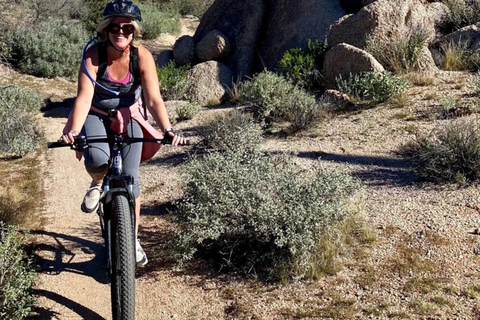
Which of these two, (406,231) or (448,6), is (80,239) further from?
(448,6)

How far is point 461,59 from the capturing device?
865cm

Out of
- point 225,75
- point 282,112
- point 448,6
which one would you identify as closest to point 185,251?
point 282,112

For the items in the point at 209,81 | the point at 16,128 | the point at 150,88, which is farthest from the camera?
the point at 209,81

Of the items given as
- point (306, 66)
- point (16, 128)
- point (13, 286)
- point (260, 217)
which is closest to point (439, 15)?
point (306, 66)

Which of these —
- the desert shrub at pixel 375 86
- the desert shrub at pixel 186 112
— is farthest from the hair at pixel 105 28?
the desert shrub at pixel 186 112

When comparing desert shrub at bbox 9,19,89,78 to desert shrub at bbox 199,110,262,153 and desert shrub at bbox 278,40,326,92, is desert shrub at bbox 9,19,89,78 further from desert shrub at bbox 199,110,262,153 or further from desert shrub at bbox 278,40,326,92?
desert shrub at bbox 199,110,262,153

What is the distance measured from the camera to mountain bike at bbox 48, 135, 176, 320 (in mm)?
3008

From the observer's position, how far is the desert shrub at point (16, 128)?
758 cm

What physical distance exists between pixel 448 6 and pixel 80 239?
881cm

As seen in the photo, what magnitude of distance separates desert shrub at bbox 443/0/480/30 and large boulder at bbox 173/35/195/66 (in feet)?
18.2

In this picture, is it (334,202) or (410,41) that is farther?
(410,41)

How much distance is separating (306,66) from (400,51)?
5.27ft

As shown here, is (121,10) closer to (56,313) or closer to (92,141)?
(92,141)

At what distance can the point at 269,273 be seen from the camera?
13.0 ft
